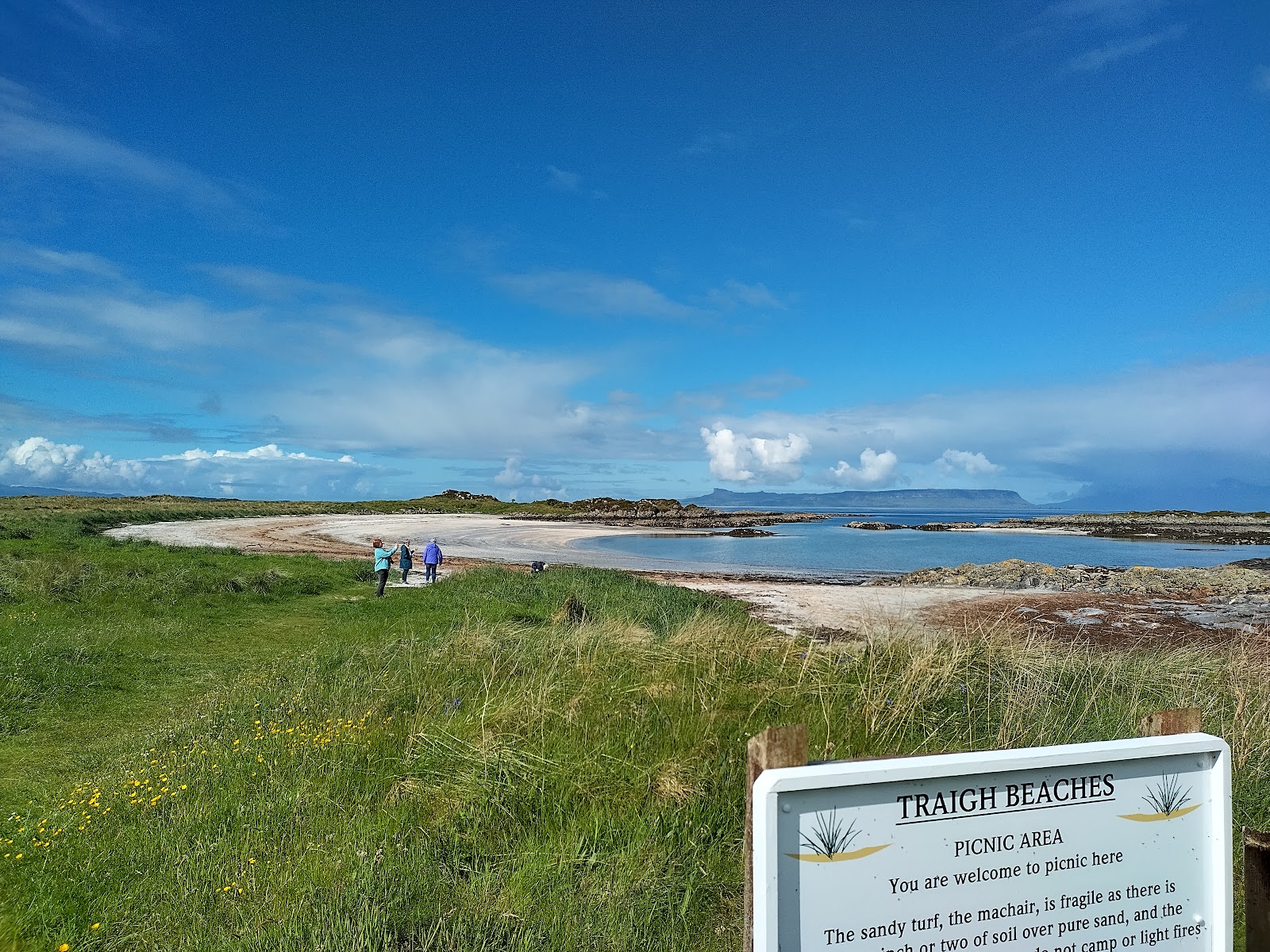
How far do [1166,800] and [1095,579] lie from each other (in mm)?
33767

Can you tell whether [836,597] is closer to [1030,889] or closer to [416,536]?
[1030,889]

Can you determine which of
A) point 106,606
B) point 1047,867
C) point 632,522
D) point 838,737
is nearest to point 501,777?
point 838,737

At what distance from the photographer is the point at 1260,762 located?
583 cm

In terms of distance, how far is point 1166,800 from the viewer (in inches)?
107

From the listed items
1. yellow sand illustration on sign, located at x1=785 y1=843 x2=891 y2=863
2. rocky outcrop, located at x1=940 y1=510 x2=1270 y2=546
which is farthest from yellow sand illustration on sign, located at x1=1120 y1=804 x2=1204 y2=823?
rocky outcrop, located at x1=940 y1=510 x2=1270 y2=546

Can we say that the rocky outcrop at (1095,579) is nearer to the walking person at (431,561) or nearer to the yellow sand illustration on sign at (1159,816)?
the walking person at (431,561)

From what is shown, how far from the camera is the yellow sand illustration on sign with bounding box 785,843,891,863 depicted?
93.0 inches

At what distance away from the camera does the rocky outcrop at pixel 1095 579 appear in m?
29.5

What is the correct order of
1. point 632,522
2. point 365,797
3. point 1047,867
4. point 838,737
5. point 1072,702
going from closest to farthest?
point 1047,867 < point 365,797 < point 838,737 < point 1072,702 < point 632,522

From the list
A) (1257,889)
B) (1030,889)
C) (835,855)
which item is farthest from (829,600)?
(835,855)

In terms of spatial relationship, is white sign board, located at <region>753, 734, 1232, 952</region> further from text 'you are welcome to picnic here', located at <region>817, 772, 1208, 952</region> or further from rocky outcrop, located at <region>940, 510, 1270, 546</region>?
rocky outcrop, located at <region>940, 510, 1270, 546</region>

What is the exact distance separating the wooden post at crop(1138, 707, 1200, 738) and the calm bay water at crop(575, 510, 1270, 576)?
34704 mm

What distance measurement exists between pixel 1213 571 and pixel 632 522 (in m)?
64.9

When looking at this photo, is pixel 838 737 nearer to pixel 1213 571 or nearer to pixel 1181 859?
pixel 1181 859
